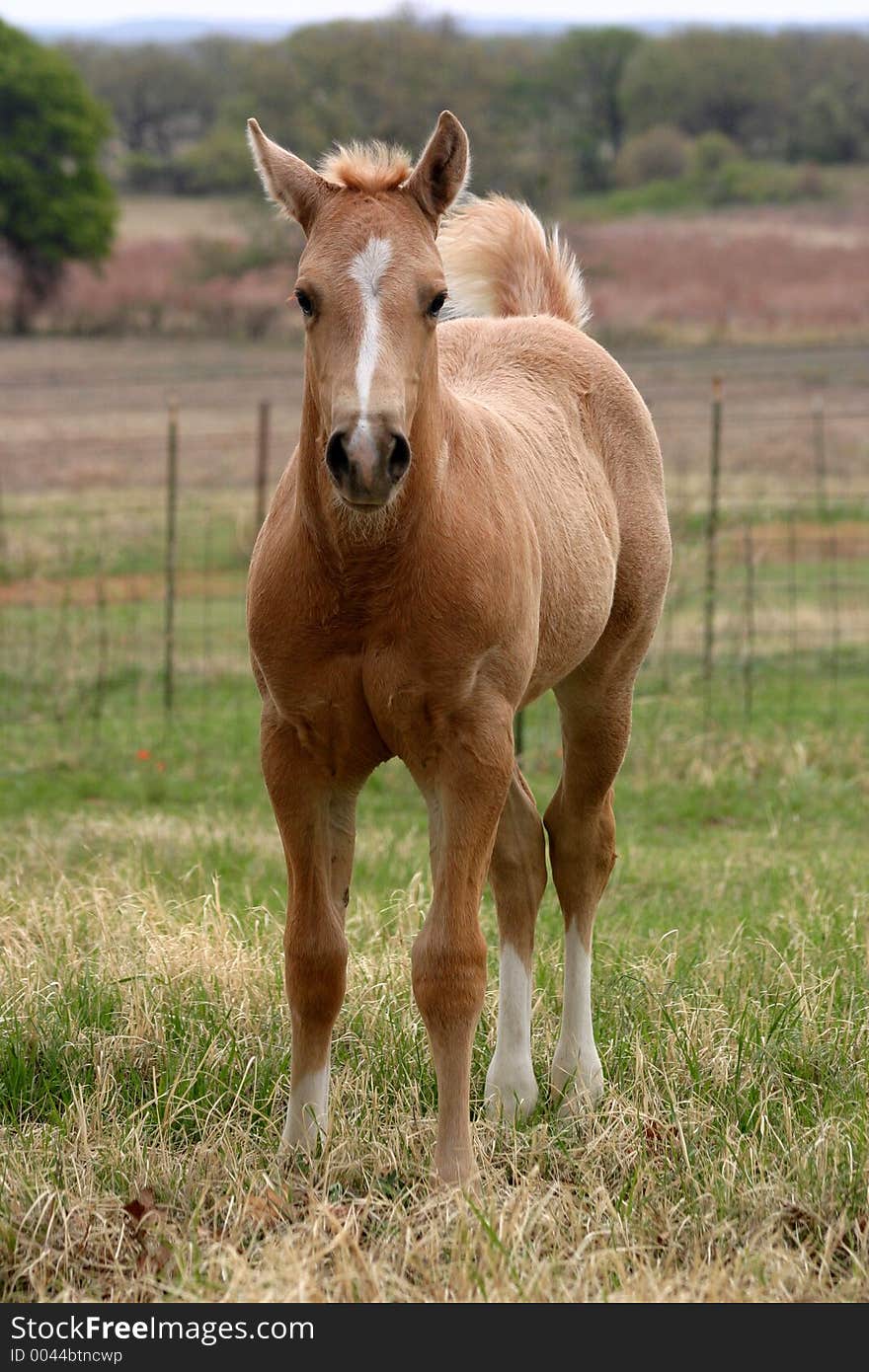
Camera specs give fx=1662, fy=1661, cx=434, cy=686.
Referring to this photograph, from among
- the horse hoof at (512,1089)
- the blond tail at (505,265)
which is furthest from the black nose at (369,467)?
the blond tail at (505,265)

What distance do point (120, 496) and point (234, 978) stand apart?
51.6ft

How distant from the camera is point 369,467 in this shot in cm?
321

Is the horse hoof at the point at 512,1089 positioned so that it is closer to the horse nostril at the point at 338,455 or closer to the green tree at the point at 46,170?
the horse nostril at the point at 338,455

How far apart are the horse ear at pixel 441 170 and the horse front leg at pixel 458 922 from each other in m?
1.17

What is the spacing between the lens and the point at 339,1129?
4.20m

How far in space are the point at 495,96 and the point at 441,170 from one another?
141 feet

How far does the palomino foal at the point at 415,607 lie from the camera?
350cm

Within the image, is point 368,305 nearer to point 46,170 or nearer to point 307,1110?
point 307,1110

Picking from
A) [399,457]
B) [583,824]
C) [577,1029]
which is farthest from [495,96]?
[399,457]

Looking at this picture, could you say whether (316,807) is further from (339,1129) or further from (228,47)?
(228,47)

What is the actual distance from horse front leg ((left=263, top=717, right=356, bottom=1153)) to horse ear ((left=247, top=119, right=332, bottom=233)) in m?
1.19

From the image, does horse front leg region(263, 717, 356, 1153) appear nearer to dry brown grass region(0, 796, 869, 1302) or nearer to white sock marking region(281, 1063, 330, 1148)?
white sock marking region(281, 1063, 330, 1148)

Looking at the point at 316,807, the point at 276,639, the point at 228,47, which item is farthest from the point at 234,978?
the point at 228,47

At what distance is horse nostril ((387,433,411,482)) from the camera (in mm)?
3262
